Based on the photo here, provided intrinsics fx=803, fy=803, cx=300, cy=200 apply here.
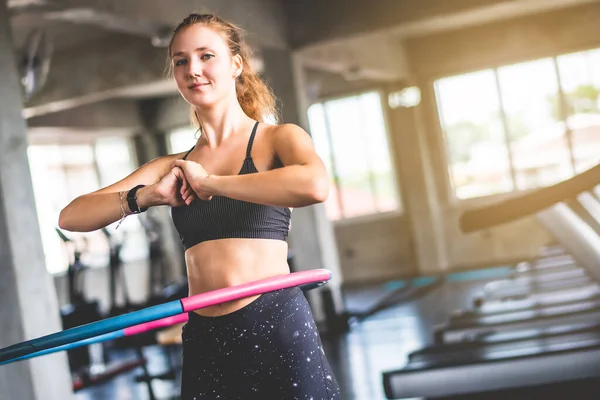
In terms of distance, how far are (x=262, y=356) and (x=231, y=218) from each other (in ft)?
0.88

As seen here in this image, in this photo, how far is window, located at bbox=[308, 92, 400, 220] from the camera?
11852mm

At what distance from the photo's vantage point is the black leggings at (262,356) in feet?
4.98

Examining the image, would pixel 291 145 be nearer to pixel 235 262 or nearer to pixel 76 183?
pixel 235 262

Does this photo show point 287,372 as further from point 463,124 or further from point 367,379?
point 463,124

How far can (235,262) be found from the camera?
156 cm

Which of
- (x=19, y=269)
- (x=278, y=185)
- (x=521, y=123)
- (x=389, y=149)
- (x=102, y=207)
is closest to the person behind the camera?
(x=278, y=185)

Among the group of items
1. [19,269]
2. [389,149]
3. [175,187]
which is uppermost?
[389,149]

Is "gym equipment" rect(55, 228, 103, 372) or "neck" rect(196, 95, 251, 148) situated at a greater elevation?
"neck" rect(196, 95, 251, 148)

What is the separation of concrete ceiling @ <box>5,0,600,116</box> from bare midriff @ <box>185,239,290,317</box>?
12.8 feet

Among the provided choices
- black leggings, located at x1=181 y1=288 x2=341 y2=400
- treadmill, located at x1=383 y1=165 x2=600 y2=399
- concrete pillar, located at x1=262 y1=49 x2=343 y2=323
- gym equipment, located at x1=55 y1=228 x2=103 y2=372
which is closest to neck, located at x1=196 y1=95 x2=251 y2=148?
black leggings, located at x1=181 y1=288 x2=341 y2=400

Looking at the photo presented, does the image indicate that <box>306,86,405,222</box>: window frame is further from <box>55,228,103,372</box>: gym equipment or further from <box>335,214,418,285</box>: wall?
<box>55,228,103,372</box>: gym equipment

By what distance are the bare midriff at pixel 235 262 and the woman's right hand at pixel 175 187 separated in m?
0.11

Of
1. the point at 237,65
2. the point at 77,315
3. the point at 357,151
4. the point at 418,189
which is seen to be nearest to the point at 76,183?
the point at 357,151

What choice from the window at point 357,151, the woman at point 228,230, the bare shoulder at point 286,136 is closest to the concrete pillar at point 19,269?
the woman at point 228,230
